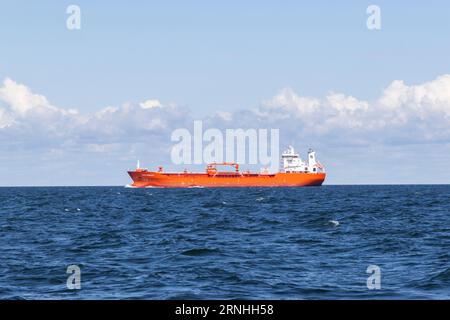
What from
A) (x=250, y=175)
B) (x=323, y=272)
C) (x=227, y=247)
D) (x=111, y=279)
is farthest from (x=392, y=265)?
(x=250, y=175)

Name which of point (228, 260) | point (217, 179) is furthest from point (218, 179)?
point (228, 260)

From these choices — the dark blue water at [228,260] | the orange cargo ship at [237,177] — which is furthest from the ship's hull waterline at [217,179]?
the dark blue water at [228,260]

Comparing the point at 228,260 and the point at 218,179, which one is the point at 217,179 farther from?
the point at 228,260

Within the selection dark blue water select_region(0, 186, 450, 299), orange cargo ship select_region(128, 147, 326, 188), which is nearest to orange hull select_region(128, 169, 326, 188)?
orange cargo ship select_region(128, 147, 326, 188)

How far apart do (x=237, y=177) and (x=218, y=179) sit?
5831 mm

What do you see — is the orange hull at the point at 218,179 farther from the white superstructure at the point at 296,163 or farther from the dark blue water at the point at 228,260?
the dark blue water at the point at 228,260

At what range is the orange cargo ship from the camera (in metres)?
169

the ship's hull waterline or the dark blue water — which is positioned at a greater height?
the ship's hull waterline

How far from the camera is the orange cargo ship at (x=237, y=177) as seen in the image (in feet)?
554

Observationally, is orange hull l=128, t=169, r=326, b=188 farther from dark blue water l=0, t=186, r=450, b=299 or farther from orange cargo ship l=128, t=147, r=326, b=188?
dark blue water l=0, t=186, r=450, b=299

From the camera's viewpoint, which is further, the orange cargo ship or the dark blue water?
the orange cargo ship

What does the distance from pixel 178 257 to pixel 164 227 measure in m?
14.7

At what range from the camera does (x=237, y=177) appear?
173 m
